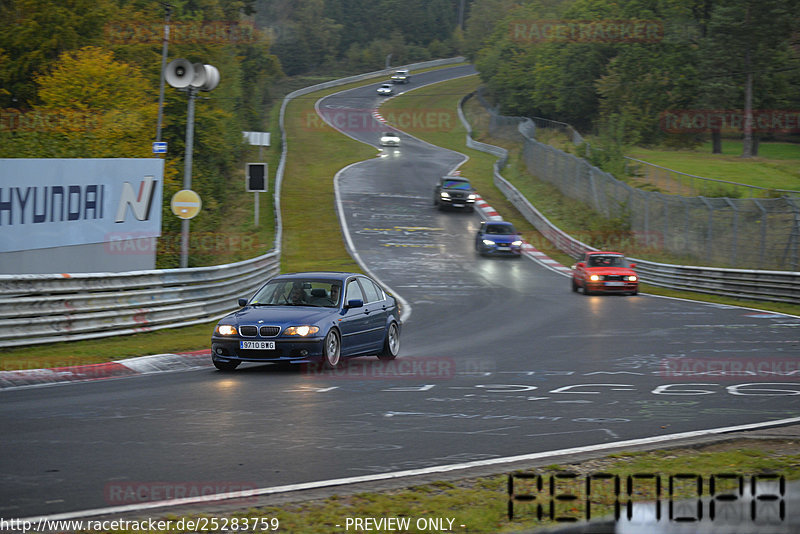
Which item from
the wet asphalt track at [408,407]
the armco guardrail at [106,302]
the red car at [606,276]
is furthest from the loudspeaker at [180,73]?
the red car at [606,276]

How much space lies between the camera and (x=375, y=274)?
35281 mm

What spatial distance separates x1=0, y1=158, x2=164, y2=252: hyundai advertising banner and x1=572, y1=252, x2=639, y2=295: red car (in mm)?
14619

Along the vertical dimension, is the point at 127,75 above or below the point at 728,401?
above

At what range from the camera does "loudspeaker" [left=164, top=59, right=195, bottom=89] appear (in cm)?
2084

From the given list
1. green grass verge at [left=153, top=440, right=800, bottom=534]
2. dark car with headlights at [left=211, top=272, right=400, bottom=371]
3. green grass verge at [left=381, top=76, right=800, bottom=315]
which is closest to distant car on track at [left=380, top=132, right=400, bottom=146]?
green grass verge at [left=381, top=76, right=800, bottom=315]

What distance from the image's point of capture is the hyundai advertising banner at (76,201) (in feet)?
53.3

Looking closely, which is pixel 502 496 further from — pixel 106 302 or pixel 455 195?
pixel 455 195

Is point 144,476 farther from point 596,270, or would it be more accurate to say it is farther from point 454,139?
point 454,139

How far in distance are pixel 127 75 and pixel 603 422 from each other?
4334 cm

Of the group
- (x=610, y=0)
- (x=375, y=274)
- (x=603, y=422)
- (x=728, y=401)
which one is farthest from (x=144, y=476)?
(x=610, y=0)

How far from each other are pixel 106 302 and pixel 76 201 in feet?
7.80

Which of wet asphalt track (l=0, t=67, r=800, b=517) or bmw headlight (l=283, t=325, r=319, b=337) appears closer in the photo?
wet asphalt track (l=0, t=67, r=800, b=517)

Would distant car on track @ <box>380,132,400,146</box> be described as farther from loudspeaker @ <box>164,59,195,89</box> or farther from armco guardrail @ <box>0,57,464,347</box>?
loudspeaker @ <box>164,59,195,89</box>

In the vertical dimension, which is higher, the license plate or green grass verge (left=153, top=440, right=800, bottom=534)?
green grass verge (left=153, top=440, right=800, bottom=534)
